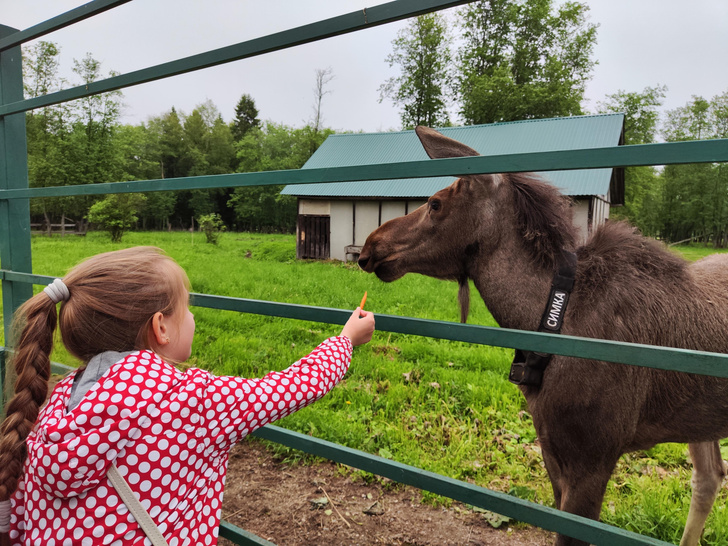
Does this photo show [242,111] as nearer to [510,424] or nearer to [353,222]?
[353,222]

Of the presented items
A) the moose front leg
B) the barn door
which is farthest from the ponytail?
the barn door

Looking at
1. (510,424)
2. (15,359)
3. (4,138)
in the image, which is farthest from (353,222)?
(15,359)

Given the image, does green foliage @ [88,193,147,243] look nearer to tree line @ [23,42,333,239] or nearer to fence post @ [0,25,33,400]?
tree line @ [23,42,333,239]

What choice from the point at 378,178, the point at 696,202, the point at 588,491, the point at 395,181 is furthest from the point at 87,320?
the point at 696,202

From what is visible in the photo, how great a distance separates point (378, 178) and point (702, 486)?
263 centimetres

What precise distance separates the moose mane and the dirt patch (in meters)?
1.69

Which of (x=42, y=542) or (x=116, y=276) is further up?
(x=116, y=276)

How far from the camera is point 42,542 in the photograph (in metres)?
1.03

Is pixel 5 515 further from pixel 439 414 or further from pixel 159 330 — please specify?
pixel 439 414

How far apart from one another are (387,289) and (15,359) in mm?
7736

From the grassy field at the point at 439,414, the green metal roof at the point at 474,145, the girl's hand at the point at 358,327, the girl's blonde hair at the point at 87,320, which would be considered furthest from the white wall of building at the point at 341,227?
the girl's blonde hair at the point at 87,320

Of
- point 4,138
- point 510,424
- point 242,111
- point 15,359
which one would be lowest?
point 510,424

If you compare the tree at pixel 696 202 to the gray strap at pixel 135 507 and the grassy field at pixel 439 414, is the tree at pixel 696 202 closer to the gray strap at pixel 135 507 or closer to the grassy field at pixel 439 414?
the grassy field at pixel 439 414

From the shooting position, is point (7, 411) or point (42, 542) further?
point (7, 411)
